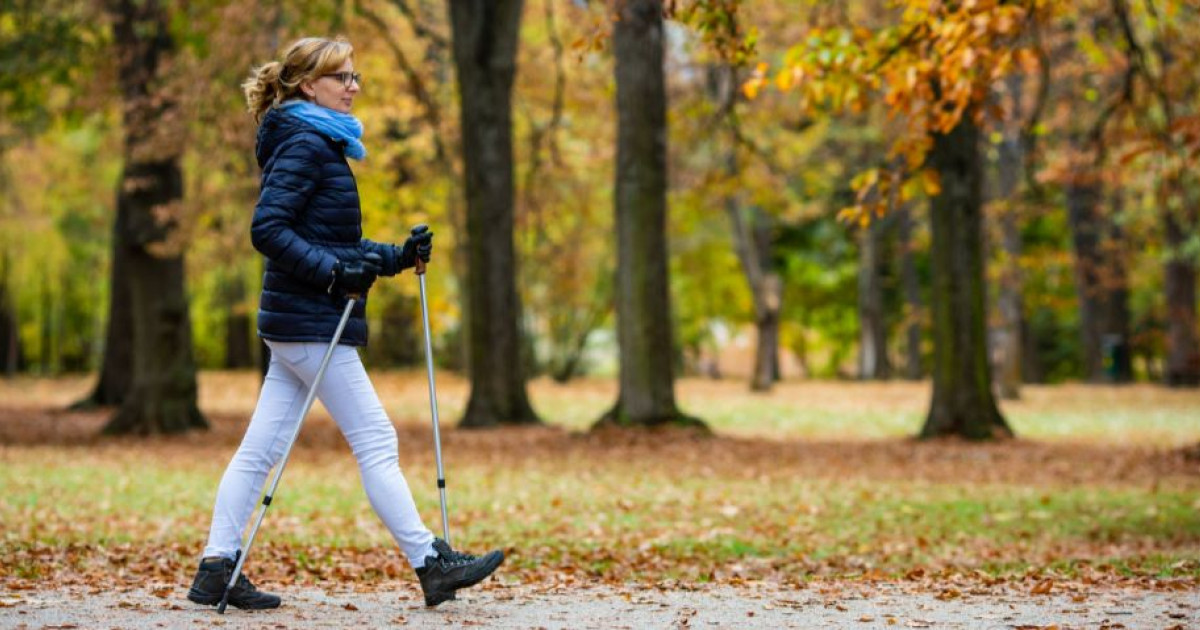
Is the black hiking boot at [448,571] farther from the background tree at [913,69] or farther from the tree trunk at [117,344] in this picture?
the tree trunk at [117,344]

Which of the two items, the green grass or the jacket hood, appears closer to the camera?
the jacket hood

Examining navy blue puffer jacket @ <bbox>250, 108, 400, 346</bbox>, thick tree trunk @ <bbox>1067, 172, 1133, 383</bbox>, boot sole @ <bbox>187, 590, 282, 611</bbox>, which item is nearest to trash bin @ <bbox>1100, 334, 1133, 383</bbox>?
thick tree trunk @ <bbox>1067, 172, 1133, 383</bbox>

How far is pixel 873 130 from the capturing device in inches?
1258

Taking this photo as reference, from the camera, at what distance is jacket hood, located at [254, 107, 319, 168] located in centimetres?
564

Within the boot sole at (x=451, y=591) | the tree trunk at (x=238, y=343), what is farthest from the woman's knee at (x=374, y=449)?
the tree trunk at (x=238, y=343)

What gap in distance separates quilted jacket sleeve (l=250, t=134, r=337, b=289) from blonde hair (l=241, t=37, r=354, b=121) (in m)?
0.24

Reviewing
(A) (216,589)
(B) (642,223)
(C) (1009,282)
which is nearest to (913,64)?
(A) (216,589)

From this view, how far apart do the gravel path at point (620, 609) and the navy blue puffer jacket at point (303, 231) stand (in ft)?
3.59

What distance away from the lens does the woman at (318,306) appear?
5.61 m

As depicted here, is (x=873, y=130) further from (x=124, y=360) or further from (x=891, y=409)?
(x=124, y=360)

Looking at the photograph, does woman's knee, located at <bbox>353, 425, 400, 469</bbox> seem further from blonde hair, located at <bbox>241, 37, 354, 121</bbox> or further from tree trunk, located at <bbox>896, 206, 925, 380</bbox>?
tree trunk, located at <bbox>896, 206, 925, 380</bbox>

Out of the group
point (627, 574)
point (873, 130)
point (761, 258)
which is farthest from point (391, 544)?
point (761, 258)

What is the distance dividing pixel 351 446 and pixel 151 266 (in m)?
13.0

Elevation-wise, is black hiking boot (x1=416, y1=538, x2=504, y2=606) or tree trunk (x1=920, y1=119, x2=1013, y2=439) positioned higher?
tree trunk (x1=920, y1=119, x2=1013, y2=439)
